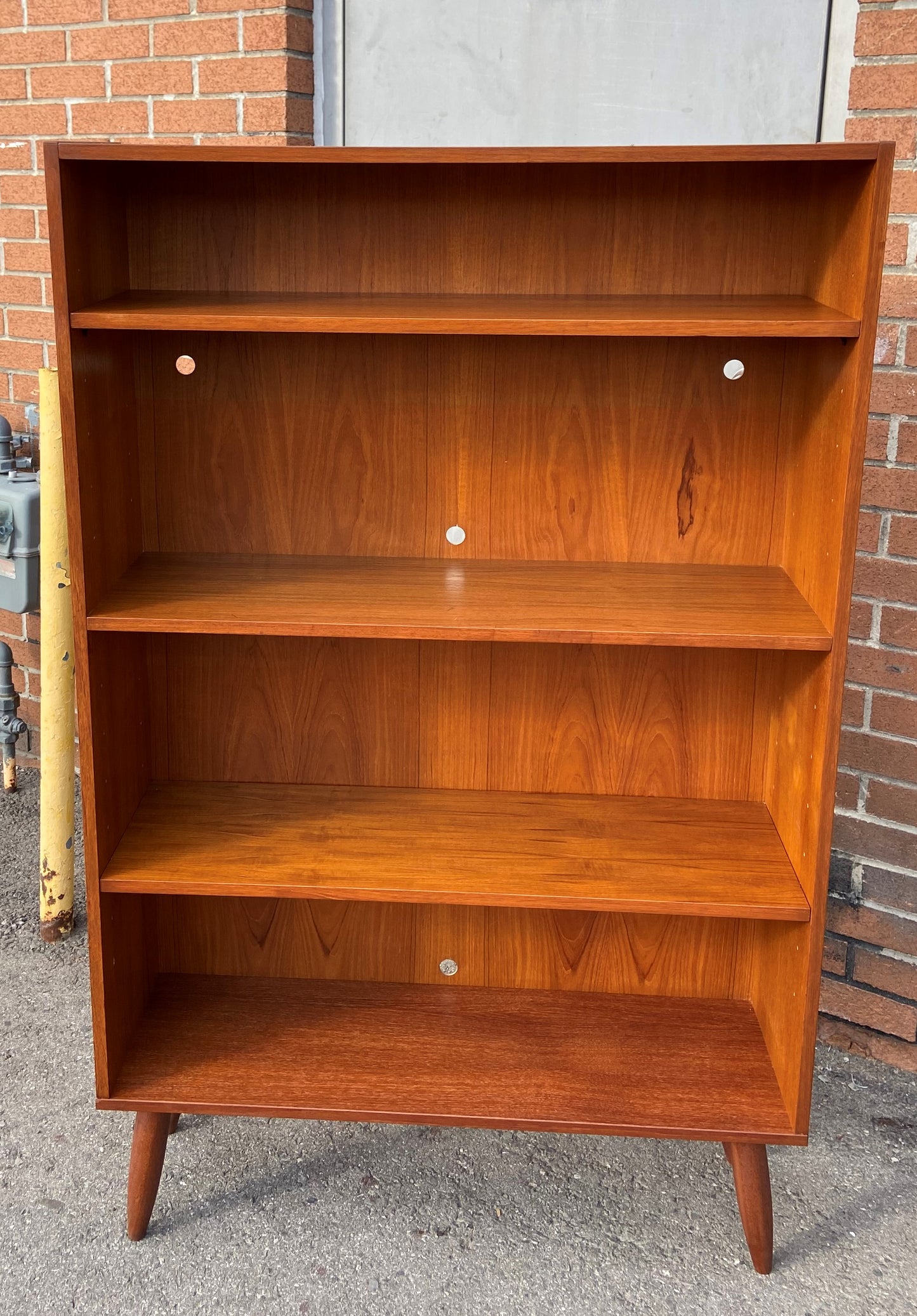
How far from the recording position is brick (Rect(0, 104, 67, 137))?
2.87 m

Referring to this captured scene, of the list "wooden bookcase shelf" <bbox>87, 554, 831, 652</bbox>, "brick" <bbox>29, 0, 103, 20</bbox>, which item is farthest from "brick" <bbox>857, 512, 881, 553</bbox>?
"brick" <bbox>29, 0, 103, 20</bbox>

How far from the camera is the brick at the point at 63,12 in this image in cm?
273

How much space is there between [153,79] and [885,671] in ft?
6.42

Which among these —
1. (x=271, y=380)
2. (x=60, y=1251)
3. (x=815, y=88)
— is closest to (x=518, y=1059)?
(x=60, y=1251)

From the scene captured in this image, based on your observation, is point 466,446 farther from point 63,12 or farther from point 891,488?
point 63,12

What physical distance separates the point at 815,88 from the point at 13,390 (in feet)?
6.75

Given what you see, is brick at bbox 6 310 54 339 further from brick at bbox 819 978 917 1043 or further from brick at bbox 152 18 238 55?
brick at bbox 819 978 917 1043

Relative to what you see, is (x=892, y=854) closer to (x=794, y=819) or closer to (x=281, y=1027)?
(x=794, y=819)

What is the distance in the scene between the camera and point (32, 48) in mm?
2852

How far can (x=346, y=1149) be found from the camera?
2.24m

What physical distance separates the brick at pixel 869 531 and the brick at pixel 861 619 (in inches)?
4.0

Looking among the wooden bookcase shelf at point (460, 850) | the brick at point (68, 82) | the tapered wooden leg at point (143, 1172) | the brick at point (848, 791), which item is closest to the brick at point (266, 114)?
the brick at point (68, 82)

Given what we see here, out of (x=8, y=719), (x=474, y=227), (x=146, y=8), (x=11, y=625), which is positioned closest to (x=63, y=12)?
(x=146, y=8)

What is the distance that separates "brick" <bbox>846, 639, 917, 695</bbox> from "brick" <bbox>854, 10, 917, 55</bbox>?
1034mm
